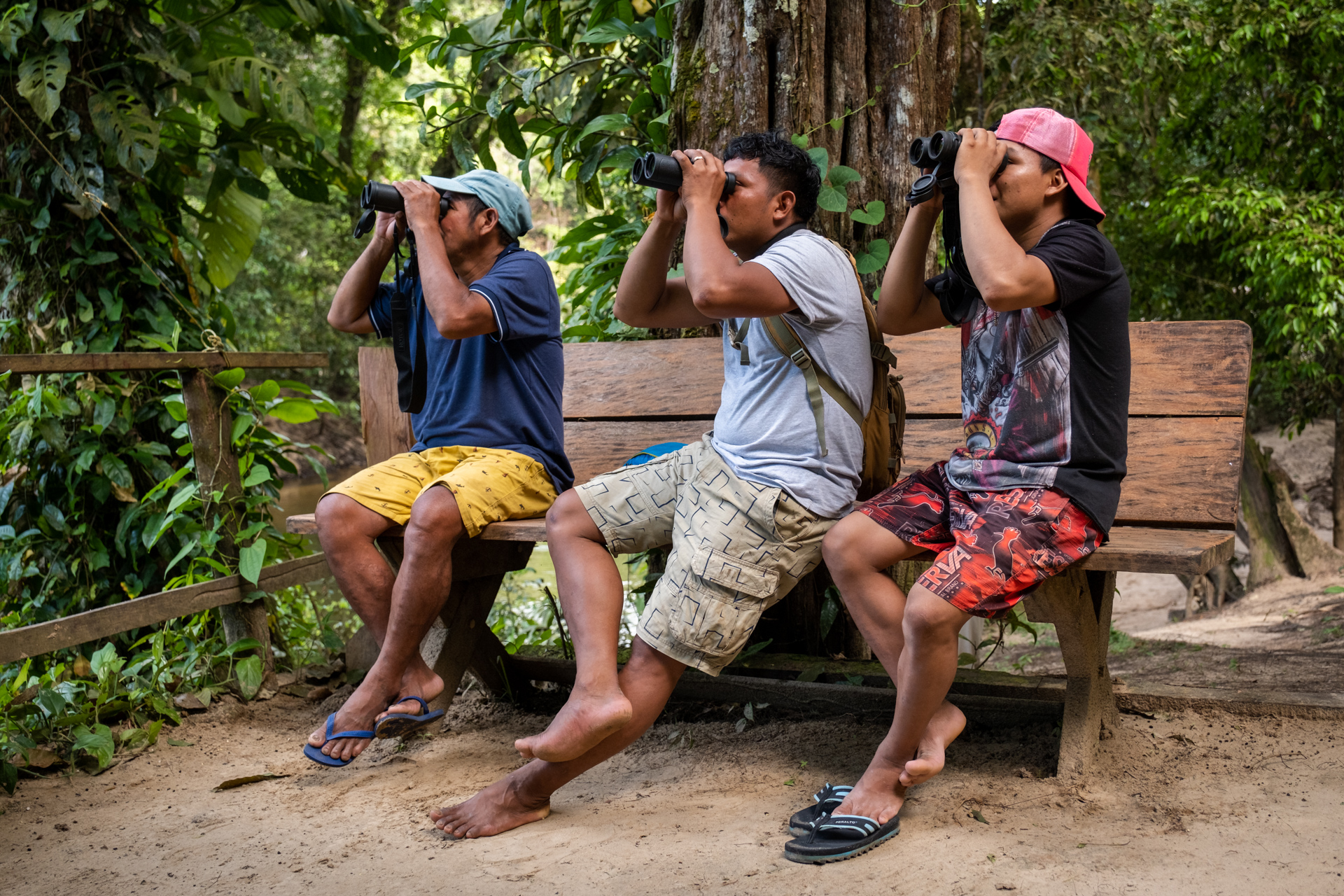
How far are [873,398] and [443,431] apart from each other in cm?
117

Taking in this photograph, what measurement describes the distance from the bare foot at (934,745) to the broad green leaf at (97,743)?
2.00 m

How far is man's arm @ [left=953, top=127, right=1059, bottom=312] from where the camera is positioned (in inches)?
77.9

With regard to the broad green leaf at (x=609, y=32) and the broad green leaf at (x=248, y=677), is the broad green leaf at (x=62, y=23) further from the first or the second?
the broad green leaf at (x=248, y=677)

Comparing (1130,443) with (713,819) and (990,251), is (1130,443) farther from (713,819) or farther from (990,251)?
(713,819)

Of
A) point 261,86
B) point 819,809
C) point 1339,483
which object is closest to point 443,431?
point 819,809

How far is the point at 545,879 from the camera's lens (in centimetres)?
197

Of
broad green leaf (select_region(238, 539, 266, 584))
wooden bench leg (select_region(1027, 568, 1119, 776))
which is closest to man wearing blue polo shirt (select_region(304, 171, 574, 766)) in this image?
broad green leaf (select_region(238, 539, 266, 584))

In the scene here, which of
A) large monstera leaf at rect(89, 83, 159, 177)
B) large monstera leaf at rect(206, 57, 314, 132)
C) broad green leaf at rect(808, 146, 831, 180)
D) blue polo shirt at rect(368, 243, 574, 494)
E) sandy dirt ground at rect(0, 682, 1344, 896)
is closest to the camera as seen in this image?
sandy dirt ground at rect(0, 682, 1344, 896)

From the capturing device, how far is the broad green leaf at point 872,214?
295 centimetres

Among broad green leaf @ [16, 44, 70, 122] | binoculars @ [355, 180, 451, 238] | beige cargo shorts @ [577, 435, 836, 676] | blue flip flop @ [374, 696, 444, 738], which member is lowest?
blue flip flop @ [374, 696, 444, 738]

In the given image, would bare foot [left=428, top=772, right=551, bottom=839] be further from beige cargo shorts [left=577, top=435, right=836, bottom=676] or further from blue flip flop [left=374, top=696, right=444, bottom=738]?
beige cargo shorts [left=577, top=435, right=836, bottom=676]

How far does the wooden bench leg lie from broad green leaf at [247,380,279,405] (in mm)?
2332

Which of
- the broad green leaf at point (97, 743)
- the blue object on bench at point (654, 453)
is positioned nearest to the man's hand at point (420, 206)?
the blue object on bench at point (654, 453)

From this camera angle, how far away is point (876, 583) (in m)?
2.15
